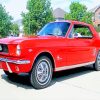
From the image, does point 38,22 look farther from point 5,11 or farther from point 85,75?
point 85,75

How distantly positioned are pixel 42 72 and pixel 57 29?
1692mm

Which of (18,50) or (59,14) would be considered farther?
(59,14)

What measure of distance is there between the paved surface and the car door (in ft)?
1.82

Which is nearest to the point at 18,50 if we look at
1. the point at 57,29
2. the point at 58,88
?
the point at 58,88

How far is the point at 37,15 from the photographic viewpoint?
151 ft

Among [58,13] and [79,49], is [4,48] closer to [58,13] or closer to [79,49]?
[79,49]

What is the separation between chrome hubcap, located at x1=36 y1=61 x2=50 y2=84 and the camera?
6634 millimetres

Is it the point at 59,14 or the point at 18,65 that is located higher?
the point at 59,14

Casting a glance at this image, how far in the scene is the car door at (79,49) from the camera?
758cm

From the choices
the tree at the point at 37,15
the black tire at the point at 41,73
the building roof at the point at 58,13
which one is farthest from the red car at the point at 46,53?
the building roof at the point at 58,13

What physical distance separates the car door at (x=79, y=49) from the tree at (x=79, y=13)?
4317 centimetres

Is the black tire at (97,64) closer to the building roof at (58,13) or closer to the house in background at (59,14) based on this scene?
the house in background at (59,14)

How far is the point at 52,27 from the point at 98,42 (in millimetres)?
2016

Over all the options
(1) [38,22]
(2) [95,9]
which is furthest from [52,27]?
(2) [95,9]
